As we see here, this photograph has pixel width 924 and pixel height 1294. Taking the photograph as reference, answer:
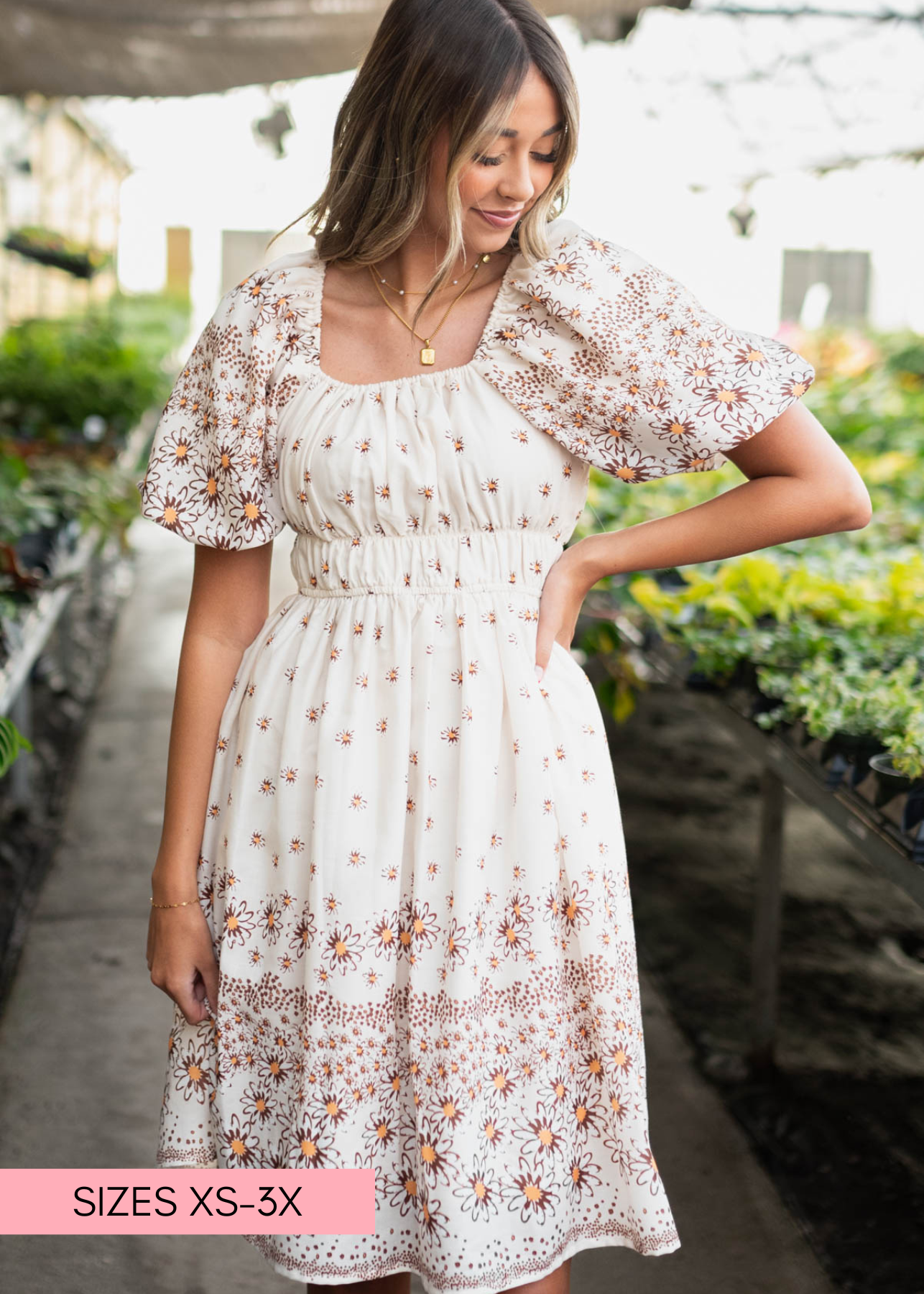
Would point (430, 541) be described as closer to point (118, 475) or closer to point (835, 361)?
point (118, 475)

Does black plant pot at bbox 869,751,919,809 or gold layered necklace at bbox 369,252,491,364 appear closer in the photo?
gold layered necklace at bbox 369,252,491,364

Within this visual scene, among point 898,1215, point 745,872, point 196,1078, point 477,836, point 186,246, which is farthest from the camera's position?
point 186,246

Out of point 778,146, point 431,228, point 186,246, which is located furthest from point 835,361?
point 186,246

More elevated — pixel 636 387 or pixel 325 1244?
pixel 636 387

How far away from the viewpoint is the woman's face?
1.31 m

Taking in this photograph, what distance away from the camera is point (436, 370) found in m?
1.41

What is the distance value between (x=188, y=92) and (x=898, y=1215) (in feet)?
15.3

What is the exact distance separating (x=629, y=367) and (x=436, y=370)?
217 millimetres

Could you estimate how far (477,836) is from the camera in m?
1.30

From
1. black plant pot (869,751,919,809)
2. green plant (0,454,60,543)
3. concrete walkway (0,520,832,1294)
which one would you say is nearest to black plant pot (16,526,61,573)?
green plant (0,454,60,543)

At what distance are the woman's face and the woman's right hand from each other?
82 cm

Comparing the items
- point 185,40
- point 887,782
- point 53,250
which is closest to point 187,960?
point 887,782

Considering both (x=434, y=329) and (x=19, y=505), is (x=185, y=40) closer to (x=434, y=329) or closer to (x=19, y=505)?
(x=19, y=505)

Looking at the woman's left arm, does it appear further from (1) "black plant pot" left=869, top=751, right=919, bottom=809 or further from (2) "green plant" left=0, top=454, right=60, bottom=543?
(2) "green plant" left=0, top=454, right=60, bottom=543
